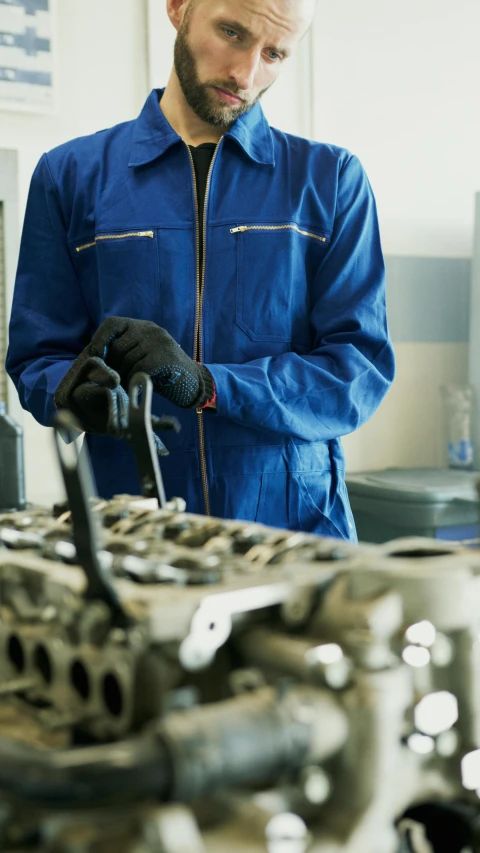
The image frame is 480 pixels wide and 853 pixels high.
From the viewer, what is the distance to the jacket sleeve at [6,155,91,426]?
157 cm

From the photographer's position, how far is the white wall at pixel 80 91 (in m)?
2.62

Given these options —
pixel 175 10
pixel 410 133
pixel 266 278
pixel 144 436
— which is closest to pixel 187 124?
pixel 175 10

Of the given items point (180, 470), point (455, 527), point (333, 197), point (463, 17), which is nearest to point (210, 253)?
point (333, 197)

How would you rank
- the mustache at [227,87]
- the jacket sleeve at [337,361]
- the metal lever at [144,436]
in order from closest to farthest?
the metal lever at [144,436] → the jacket sleeve at [337,361] → the mustache at [227,87]

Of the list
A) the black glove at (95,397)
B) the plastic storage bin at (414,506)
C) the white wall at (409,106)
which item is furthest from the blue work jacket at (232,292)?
the white wall at (409,106)

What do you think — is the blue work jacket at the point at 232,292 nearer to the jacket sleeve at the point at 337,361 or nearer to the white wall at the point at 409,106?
the jacket sleeve at the point at 337,361

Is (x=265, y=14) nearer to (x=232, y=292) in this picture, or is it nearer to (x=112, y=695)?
(x=232, y=292)

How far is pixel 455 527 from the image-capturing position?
9.10ft

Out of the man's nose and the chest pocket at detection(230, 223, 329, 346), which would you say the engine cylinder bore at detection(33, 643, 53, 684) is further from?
the man's nose

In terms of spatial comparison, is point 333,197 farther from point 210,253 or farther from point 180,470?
point 180,470

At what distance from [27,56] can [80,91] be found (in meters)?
0.18

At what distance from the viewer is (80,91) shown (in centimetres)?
268

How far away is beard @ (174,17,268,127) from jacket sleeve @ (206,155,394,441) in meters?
0.22

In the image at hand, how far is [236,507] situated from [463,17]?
8.54 ft
